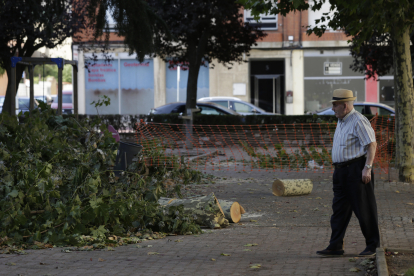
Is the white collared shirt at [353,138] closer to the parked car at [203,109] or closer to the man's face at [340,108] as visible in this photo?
the man's face at [340,108]

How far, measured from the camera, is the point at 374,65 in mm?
21469

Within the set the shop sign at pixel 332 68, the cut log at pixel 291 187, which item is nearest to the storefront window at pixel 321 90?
the shop sign at pixel 332 68

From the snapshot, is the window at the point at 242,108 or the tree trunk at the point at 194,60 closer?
the tree trunk at the point at 194,60

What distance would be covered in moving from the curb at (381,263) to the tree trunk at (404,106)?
19.7 ft

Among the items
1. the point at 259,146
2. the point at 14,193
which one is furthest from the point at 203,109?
the point at 14,193

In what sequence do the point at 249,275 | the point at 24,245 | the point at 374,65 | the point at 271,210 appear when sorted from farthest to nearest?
1. the point at 374,65
2. the point at 271,210
3. the point at 24,245
4. the point at 249,275

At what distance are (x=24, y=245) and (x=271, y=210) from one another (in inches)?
143

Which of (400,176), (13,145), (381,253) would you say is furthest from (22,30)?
(381,253)

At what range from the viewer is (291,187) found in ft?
30.7

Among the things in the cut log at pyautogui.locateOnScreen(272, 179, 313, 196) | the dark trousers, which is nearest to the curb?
the dark trousers

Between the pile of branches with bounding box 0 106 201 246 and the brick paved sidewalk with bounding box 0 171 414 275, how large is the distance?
335 millimetres

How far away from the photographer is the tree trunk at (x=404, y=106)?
10727 millimetres

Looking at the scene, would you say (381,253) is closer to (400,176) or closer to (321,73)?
(400,176)

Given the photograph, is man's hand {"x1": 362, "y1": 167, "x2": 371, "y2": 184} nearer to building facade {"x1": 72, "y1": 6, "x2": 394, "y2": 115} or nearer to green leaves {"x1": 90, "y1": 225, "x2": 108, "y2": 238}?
green leaves {"x1": 90, "y1": 225, "x2": 108, "y2": 238}
